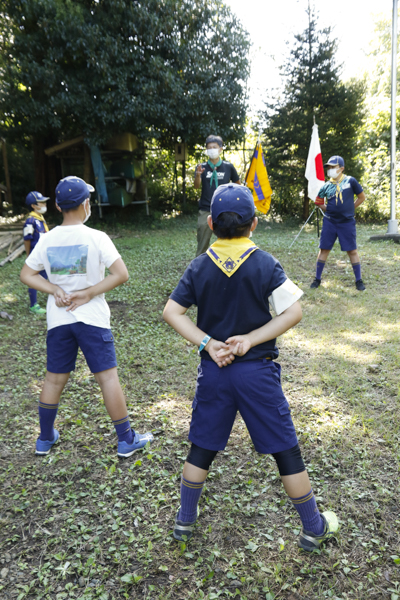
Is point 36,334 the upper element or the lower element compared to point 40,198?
lower

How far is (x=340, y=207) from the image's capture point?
6371 millimetres

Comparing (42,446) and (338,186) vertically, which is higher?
(338,186)

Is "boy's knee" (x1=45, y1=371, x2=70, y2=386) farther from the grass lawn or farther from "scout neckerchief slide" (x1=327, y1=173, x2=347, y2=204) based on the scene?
→ "scout neckerchief slide" (x1=327, y1=173, x2=347, y2=204)

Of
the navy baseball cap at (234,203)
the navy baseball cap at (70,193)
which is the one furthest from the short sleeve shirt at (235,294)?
the navy baseball cap at (70,193)

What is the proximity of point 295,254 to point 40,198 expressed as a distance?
538 centimetres

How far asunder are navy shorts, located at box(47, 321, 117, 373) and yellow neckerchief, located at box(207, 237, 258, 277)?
42.8 inches

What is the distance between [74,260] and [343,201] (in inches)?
185

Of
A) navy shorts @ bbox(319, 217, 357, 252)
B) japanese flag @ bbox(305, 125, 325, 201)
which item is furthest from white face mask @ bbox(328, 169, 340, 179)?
japanese flag @ bbox(305, 125, 325, 201)

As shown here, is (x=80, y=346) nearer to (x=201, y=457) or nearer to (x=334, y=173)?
(x=201, y=457)

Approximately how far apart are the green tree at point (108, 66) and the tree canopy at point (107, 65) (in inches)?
1.0

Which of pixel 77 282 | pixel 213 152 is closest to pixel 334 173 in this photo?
pixel 213 152

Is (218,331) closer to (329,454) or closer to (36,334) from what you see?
(329,454)

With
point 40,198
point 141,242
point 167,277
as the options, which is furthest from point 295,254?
point 40,198

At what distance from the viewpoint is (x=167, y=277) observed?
8133mm
